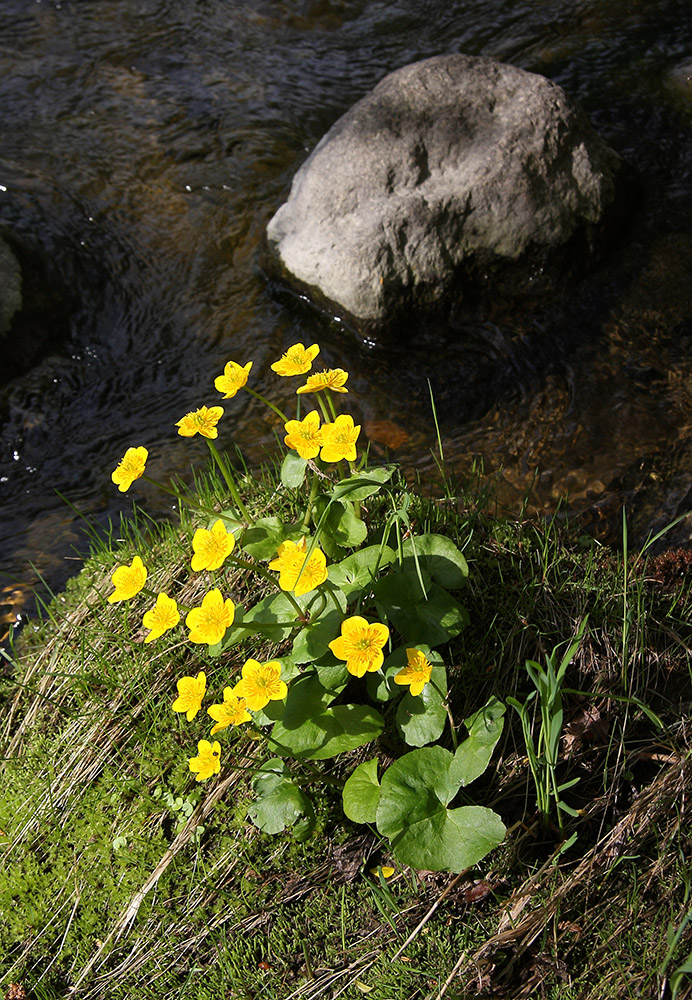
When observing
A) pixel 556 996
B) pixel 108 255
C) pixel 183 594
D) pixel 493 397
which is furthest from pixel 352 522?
pixel 108 255

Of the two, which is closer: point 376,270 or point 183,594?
point 183,594

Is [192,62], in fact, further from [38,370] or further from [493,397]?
[493,397]

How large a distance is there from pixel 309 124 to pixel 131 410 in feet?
9.02

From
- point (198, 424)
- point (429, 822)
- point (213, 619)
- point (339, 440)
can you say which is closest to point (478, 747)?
point (429, 822)

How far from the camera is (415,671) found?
5.97 ft

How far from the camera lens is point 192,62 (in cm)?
593

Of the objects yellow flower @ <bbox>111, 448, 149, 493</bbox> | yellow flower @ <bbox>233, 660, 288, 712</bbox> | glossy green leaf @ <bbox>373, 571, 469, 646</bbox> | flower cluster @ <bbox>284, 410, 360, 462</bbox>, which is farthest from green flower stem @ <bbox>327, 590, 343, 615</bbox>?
yellow flower @ <bbox>111, 448, 149, 493</bbox>

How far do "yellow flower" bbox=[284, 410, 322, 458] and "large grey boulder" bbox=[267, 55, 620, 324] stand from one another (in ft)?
7.62

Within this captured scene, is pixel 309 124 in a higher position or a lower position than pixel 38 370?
higher

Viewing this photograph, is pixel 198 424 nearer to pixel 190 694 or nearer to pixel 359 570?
pixel 359 570

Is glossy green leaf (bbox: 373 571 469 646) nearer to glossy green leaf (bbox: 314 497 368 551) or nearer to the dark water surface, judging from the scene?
glossy green leaf (bbox: 314 497 368 551)

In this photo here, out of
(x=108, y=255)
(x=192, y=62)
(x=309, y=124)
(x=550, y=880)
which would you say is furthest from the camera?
(x=192, y=62)

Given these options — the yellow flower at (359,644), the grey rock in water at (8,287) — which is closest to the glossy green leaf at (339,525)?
the yellow flower at (359,644)

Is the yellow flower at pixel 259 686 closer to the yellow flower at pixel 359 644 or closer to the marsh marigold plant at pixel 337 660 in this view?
the marsh marigold plant at pixel 337 660
